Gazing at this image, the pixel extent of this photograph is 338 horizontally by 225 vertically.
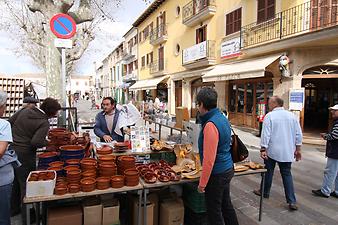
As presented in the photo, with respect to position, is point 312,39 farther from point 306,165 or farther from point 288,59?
point 306,165

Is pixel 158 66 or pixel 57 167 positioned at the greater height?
pixel 158 66

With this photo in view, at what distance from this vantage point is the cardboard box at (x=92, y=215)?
3.10m

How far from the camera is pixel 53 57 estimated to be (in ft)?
22.8

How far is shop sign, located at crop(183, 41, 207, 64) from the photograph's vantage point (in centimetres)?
1611

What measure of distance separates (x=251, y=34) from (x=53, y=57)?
948cm

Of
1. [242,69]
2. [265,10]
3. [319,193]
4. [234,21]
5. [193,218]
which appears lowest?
[319,193]

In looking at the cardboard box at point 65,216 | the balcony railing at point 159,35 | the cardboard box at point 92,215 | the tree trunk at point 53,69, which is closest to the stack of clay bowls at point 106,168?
the cardboard box at point 92,215

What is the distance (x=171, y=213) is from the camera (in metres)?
3.41

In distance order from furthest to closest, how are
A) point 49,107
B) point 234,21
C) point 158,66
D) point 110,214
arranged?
1. point 158,66
2. point 234,21
3. point 49,107
4. point 110,214

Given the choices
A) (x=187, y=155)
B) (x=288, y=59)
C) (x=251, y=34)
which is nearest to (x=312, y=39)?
(x=288, y=59)

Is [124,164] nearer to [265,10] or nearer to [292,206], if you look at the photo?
[292,206]

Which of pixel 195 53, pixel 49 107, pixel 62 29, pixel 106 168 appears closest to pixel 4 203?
pixel 106 168

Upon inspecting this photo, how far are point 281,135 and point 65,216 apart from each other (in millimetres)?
3416

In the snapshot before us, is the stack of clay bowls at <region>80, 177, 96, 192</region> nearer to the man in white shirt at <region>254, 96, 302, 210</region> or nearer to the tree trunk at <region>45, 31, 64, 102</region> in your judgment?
the man in white shirt at <region>254, 96, 302, 210</region>
